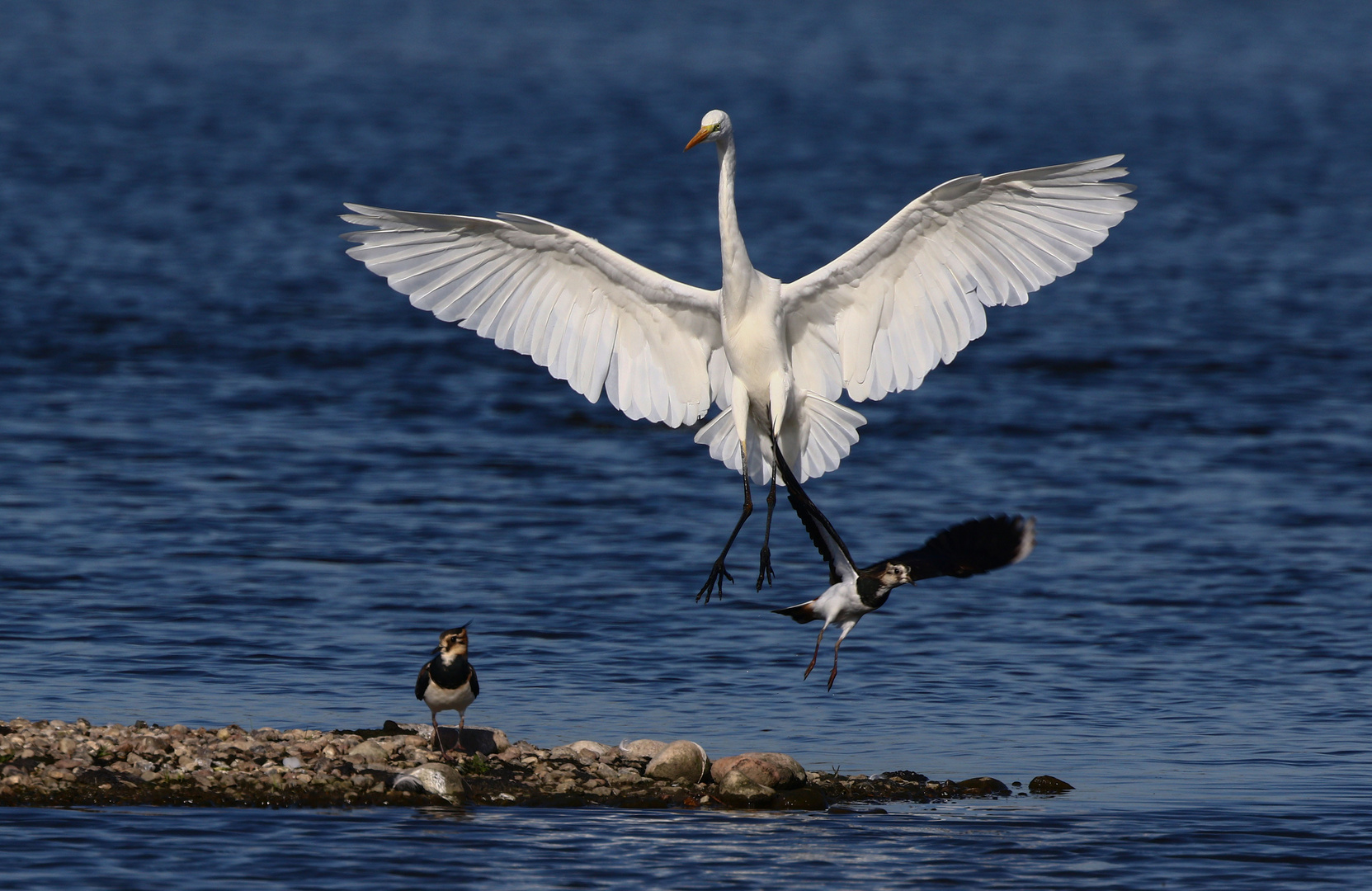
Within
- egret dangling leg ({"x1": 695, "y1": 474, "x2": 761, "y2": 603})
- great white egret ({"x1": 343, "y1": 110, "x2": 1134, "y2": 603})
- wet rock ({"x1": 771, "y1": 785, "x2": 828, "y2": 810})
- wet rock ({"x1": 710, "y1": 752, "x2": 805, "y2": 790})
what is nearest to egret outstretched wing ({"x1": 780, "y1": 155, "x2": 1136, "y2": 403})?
great white egret ({"x1": 343, "y1": 110, "x2": 1134, "y2": 603})

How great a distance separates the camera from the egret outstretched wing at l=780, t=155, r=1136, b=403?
34.1ft

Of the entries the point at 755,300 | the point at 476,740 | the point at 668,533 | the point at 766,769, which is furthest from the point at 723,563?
the point at 668,533

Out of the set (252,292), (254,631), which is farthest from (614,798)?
(252,292)

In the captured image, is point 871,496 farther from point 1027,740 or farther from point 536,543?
point 1027,740

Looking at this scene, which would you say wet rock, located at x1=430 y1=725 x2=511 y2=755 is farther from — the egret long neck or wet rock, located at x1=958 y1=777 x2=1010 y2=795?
the egret long neck

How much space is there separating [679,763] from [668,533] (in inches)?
263

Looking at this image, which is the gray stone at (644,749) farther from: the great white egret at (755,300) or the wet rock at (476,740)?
the great white egret at (755,300)

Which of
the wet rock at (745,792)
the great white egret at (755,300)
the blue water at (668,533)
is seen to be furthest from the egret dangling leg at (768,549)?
the wet rock at (745,792)

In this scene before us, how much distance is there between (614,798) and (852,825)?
1201 mm

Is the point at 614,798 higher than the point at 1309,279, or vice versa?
the point at 1309,279

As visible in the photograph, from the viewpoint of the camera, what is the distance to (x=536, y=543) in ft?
52.1

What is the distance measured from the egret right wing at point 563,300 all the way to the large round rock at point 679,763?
2604 millimetres

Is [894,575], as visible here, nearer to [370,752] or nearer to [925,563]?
[925,563]

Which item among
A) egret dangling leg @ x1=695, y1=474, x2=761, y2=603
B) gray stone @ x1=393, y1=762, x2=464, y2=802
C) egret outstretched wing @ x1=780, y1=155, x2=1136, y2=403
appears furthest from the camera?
egret dangling leg @ x1=695, y1=474, x2=761, y2=603
